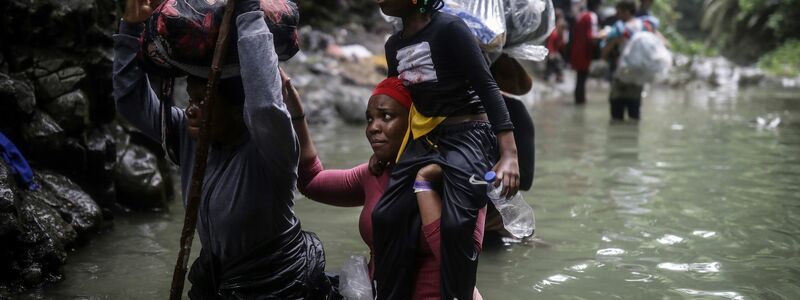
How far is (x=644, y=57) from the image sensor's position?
29.7ft

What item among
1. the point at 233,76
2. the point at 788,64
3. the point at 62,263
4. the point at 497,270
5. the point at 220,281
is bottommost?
the point at 788,64

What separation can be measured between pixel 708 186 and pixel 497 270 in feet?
→ 8.64

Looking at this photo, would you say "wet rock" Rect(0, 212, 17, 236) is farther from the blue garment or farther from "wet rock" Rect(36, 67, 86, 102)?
"wet rock" Rect(36, 67, 86, 102)

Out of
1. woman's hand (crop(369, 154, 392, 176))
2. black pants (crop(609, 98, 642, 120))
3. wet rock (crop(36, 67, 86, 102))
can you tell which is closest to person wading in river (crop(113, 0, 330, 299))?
woman's hand (crop(369, 154, 392, 176))

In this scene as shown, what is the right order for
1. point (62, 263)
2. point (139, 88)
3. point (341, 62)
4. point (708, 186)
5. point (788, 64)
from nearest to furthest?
1. point (139, 88)
2. point (62, 263)
3. point (708, 186)
4. point (341, 62)
5. point (788, 64)

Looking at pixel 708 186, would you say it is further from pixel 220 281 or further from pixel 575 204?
pixel 220 281

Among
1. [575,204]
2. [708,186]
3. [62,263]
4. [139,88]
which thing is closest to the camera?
[139,88]

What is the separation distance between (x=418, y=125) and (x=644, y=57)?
21.8 ft

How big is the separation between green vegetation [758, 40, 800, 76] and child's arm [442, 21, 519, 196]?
1875 cm

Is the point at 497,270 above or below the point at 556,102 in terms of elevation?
above

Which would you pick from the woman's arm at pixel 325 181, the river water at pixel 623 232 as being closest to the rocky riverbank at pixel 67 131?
the river water at pixel 623 232

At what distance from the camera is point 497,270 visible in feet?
13.0

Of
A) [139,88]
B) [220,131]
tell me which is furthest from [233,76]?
[139,88]

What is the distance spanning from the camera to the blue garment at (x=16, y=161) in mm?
3916
